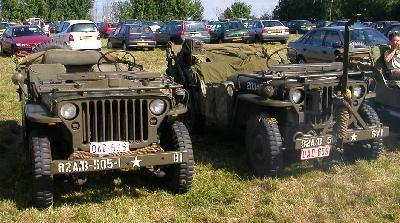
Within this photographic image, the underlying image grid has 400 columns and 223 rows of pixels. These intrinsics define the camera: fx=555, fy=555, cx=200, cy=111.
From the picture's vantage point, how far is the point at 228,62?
29.1 ft

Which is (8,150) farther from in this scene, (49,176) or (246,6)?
(246,6)

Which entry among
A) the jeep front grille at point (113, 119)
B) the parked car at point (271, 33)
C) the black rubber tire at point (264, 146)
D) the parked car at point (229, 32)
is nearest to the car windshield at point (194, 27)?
the parked car at point (229, 32)

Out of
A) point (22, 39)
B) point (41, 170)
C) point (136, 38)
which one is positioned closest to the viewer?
point (41, 170)

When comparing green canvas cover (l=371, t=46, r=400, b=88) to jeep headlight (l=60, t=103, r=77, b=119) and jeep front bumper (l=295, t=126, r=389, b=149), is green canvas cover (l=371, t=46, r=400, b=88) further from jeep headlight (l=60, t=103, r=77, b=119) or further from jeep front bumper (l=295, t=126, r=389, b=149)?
jeep headlight (l=60, t=103, r=77, b=119)

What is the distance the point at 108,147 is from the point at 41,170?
695 mm

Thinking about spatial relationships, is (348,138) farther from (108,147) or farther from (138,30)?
(138,30)

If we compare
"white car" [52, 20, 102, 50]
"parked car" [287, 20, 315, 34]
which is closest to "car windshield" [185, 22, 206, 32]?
"white car" [52, 20, 102, 50]

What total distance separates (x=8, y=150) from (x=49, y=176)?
9.77 ft

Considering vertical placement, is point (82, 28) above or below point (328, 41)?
above

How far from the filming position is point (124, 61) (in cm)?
818

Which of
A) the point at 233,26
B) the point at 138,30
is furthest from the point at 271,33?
the point at 138,30

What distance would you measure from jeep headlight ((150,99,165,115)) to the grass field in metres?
0.95

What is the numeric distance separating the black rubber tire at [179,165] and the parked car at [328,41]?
352 inches

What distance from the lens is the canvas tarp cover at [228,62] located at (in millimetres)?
8516
